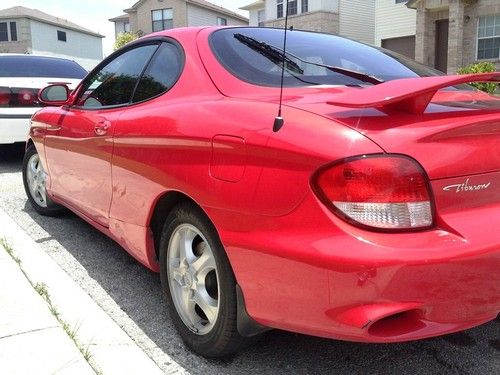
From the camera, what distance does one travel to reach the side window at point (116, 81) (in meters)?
3.27

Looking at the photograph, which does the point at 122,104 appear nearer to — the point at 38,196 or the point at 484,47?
the point at 38,196

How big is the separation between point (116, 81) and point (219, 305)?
6.08 ft

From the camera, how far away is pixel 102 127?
3230mm

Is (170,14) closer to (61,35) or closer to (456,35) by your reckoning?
(61,35)

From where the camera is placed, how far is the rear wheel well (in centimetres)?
259

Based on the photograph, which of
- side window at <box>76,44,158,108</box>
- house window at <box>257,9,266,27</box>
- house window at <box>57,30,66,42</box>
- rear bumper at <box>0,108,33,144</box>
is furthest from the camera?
house window at <box>57,30,66,42</box>

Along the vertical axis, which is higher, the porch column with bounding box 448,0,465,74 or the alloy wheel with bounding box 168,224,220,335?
the porch column with bounding box 448,0,465,74

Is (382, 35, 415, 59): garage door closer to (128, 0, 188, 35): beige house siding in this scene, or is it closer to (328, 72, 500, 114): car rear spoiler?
(128, 0, 188, 35): beige house siding

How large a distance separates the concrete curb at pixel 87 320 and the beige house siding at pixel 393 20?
21.9 m

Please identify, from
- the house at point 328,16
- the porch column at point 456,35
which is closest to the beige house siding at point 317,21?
the house at point 328,16

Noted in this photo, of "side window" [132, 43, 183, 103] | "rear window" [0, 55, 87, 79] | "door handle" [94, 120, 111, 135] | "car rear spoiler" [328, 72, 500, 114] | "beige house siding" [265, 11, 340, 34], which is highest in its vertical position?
"beige house siding" [265, 11, 340, 34]

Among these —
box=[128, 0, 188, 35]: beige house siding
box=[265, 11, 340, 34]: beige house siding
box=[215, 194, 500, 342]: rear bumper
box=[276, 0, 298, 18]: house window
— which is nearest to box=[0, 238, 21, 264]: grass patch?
box=[215, 194, 500, 342]: rear bumper

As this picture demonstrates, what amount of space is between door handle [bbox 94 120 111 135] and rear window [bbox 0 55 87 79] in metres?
4.26

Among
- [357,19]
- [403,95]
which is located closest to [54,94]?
[403,95]
